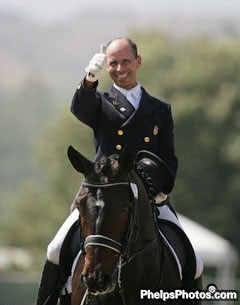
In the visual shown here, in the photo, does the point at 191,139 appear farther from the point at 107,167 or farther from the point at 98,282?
the point at 98,282

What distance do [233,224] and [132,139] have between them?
1476 inches

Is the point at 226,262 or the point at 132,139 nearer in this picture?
the point at 132,139

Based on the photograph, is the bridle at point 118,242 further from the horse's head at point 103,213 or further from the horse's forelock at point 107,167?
the horse's forelock at point 107,167

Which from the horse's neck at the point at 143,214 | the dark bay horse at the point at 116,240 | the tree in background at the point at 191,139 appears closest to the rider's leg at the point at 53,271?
the dark bay horse at the point at 116,240

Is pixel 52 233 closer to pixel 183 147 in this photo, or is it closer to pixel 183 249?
pixel 183 147

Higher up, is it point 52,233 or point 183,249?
point 52,233

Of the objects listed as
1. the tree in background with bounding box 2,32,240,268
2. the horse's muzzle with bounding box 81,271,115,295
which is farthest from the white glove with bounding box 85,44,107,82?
the tree in background with bounding box 2,32,240,268

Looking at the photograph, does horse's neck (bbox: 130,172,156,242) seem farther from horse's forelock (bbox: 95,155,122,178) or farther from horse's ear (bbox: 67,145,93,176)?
horse's ear (bbox: 67,145,93,176)

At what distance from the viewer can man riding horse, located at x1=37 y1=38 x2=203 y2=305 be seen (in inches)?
424

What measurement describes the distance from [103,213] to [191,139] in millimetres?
40217

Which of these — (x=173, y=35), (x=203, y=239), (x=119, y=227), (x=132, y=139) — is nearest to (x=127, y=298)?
(x=119, y=227)

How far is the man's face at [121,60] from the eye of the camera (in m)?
11.0

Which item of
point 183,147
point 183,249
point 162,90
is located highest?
point 162,90

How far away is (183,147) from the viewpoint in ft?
161
